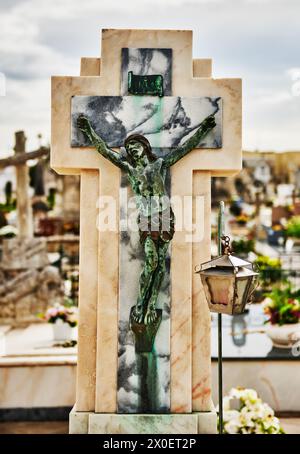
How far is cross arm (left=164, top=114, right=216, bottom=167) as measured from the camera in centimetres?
374

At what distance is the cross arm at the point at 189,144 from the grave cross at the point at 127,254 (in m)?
0.08

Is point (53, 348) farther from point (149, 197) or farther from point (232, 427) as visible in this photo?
point (149, 197)

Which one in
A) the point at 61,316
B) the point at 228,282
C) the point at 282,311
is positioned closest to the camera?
the point at 228,282

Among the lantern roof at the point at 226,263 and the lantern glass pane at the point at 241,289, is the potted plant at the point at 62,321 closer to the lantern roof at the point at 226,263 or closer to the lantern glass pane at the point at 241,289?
the lantern roof at the point at 226,263

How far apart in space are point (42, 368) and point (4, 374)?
417mm

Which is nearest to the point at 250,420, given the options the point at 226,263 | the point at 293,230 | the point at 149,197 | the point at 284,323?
the point at 226,263

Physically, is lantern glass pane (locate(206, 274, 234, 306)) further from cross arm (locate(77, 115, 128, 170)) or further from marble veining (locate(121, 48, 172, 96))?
marble veining (locate(121, 48, 172, 96))

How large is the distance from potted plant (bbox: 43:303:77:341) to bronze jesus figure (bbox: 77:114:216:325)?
3.86 metres

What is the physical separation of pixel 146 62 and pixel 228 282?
5.61ft

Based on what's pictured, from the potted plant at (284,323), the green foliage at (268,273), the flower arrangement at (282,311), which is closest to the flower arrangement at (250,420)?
the potted plant at (284,323)

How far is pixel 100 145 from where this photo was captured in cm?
375

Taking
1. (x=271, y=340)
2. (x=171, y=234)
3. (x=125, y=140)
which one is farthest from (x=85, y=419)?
(x=271, y=340)

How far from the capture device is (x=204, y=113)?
12.5ft

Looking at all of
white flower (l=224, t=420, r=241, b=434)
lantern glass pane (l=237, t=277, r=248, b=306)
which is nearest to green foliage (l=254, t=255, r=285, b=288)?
white flower (l=224, t=420, r=241, b=434)
